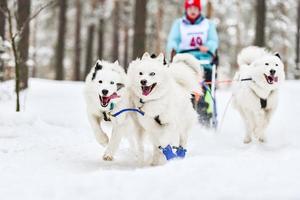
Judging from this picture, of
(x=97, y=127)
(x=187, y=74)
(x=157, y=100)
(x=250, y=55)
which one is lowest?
(x=97, y=127)

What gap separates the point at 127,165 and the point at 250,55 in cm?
302

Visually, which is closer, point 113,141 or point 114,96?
point 114,96

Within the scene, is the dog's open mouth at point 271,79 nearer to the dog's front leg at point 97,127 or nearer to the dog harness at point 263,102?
the dog harness at point 263,102

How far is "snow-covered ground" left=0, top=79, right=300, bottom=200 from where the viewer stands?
3375 millimetres

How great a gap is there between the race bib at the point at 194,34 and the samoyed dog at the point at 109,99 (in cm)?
273

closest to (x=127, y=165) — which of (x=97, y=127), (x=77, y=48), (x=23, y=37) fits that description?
(x=97, y=127)

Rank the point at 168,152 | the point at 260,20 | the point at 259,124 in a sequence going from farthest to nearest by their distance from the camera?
the point at 260,20 < the point at 259,124 < the point at 168,152

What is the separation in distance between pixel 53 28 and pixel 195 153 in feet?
88.7

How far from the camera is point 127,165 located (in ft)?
18.1

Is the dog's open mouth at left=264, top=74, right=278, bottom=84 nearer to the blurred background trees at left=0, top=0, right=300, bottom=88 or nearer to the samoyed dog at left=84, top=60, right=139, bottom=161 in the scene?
the samoyed dog at left=84, top=60, right=139, bottom=161

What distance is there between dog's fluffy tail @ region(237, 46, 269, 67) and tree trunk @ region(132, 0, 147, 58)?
4.46 m

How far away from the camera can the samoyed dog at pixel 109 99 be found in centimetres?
526

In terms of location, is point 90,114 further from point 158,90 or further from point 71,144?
point 71,144

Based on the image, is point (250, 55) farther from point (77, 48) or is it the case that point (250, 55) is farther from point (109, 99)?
point (77, 48)
